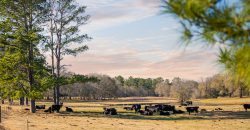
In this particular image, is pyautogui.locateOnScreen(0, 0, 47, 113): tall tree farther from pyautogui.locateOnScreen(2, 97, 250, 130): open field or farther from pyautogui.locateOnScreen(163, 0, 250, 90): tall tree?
pyautogui.locateOnScreen(163, 0, 250, 90): tall tree

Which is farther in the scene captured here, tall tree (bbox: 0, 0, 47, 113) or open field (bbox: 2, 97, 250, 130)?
tall tree (bbox: 0, 0, 47, 113)

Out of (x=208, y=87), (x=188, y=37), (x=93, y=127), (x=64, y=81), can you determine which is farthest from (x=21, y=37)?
(x=208, y=87)

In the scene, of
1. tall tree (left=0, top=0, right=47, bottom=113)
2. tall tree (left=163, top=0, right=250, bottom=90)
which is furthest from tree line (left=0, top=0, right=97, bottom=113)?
tall tree (left=163, top=0, right=250, bottom=90)

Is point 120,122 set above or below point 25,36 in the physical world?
below

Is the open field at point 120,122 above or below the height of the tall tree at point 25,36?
below

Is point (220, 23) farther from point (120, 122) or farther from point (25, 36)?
point (25, 36)

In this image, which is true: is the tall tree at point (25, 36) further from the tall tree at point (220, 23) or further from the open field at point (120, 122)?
the tall tree at point (220, 23)

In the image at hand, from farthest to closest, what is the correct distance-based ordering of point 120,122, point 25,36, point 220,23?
point 25,36
point 120,122
point 220,23

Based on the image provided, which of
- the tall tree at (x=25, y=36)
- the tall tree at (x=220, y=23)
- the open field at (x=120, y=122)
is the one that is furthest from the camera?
the tall tree at (x=25, y=36)

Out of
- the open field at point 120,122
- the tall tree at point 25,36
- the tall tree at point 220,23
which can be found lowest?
the open field at point 120,122

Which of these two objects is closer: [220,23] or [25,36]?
[220,23]

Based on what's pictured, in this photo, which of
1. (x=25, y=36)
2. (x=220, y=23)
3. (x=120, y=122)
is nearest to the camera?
(x=220, y=23)

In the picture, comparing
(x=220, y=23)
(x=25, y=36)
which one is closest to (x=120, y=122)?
(x=25, y=36)

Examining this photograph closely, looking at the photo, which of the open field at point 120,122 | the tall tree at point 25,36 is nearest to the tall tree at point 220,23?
the open field at point 120,122
